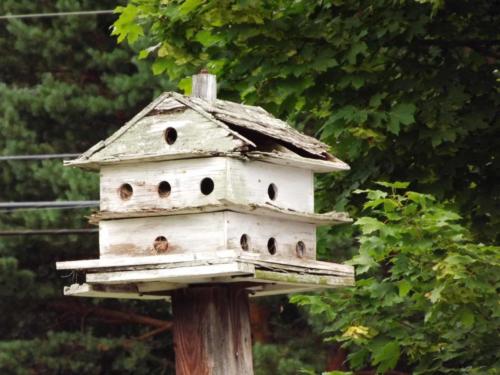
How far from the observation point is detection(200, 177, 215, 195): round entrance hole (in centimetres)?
597

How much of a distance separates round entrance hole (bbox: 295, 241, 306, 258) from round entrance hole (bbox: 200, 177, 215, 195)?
620 mm

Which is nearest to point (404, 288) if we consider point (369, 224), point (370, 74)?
point (369, 224)

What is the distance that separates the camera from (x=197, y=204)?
19.6 ft

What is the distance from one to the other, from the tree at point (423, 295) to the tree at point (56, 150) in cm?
1042

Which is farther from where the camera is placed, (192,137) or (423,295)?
(423,295)

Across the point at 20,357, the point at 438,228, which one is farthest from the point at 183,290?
the point at 20,357

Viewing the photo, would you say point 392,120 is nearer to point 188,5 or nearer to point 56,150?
point 188,5

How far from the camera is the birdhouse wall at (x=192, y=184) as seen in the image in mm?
5914

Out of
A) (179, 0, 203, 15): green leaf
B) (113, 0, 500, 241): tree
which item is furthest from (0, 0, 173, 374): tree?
(179, 0, 203, 15): green leaf

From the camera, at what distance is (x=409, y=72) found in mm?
8836

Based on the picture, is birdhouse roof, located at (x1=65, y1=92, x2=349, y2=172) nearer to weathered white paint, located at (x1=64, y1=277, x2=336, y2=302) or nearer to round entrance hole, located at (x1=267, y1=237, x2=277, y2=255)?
round entrance hole, located at (x1=267, y1=237, x2=277, y2=255)

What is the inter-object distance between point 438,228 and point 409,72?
6.43 feet

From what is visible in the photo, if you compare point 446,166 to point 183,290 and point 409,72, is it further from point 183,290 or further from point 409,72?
point 183,290

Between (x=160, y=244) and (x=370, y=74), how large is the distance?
2.82 metres
